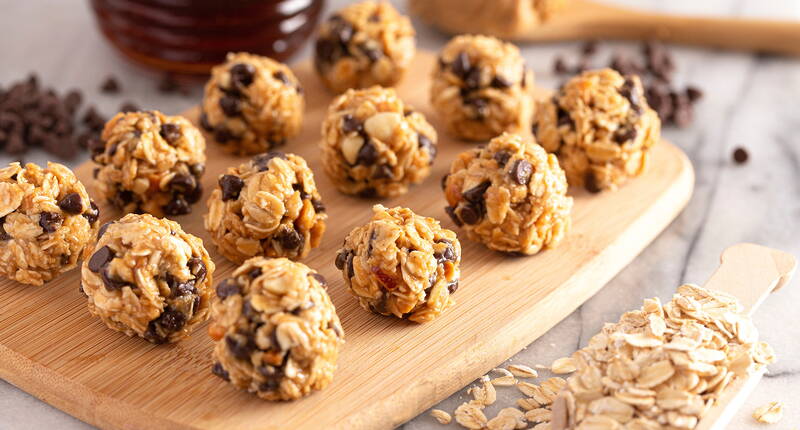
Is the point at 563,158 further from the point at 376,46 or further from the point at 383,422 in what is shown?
the point at 383,422

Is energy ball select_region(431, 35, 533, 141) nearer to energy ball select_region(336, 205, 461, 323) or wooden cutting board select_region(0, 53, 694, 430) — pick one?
wooden cutting board select_region(0, 53, 694, 430)

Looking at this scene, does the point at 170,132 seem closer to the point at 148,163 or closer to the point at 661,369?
the point at 148,163

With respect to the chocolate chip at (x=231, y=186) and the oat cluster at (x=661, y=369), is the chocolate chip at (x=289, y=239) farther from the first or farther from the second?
the oat cluster at (x=661, y=369)

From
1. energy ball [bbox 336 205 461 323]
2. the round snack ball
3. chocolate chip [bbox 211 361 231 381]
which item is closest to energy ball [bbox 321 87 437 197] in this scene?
energy ball [bbox 336 205 461 323]

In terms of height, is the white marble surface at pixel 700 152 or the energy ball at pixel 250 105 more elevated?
the energy ball at pixel 250 105

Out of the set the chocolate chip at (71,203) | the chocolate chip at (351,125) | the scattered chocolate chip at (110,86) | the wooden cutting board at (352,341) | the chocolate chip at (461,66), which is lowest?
the scattered chocolate chip at (110,86)

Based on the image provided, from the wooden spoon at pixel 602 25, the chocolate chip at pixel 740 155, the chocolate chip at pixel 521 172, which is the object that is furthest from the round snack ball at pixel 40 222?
the chocolate chip at pixel 740 155

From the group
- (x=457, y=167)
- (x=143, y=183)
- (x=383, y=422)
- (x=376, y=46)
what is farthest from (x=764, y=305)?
(x=143, y=183)

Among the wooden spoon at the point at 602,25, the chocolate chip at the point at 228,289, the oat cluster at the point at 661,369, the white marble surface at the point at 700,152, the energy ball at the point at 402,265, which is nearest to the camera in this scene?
the oat cluster at the point at 661,369
